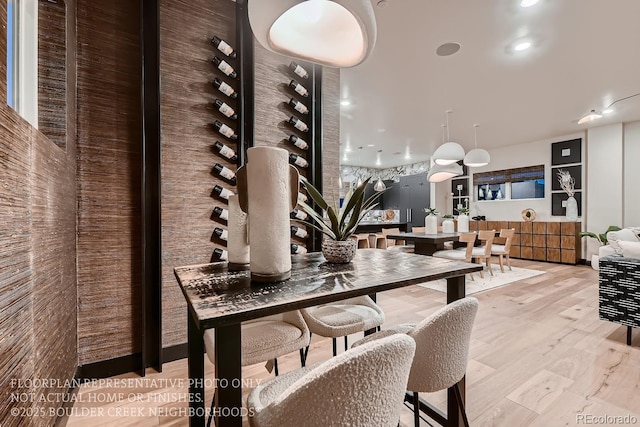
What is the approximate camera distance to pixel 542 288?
4.06 metres

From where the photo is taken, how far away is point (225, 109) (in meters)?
2.21

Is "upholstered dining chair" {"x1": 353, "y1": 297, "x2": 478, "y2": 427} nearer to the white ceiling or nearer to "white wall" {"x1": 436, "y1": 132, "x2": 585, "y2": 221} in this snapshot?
the white ceiling

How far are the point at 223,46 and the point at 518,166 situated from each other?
24.3 ft

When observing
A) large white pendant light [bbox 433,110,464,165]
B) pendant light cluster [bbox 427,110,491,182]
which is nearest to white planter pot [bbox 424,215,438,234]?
pendant light cluster [bbox 427,110,491,182]

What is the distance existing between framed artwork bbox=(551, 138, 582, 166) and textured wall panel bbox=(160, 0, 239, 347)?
7218 millimetres

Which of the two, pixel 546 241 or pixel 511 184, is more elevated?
pixel 511 184

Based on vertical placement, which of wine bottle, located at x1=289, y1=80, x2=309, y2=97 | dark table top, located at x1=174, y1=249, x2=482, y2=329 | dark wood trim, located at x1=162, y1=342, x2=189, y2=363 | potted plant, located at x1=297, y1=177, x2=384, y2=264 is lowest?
dark wood trim, located at x1=162, y1=342, x2=189, y2=363

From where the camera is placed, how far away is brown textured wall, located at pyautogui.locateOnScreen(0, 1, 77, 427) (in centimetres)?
88

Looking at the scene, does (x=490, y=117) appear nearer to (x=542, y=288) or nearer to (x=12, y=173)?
(x=542, y=288)

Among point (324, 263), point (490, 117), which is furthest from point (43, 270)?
point (490, 117)

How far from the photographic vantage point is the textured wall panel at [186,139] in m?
2.03

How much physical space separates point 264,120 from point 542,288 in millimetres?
4345

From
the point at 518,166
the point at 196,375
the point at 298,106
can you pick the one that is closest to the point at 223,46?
the point at 298,106

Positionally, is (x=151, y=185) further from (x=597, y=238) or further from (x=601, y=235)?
(x=597, y=238)
